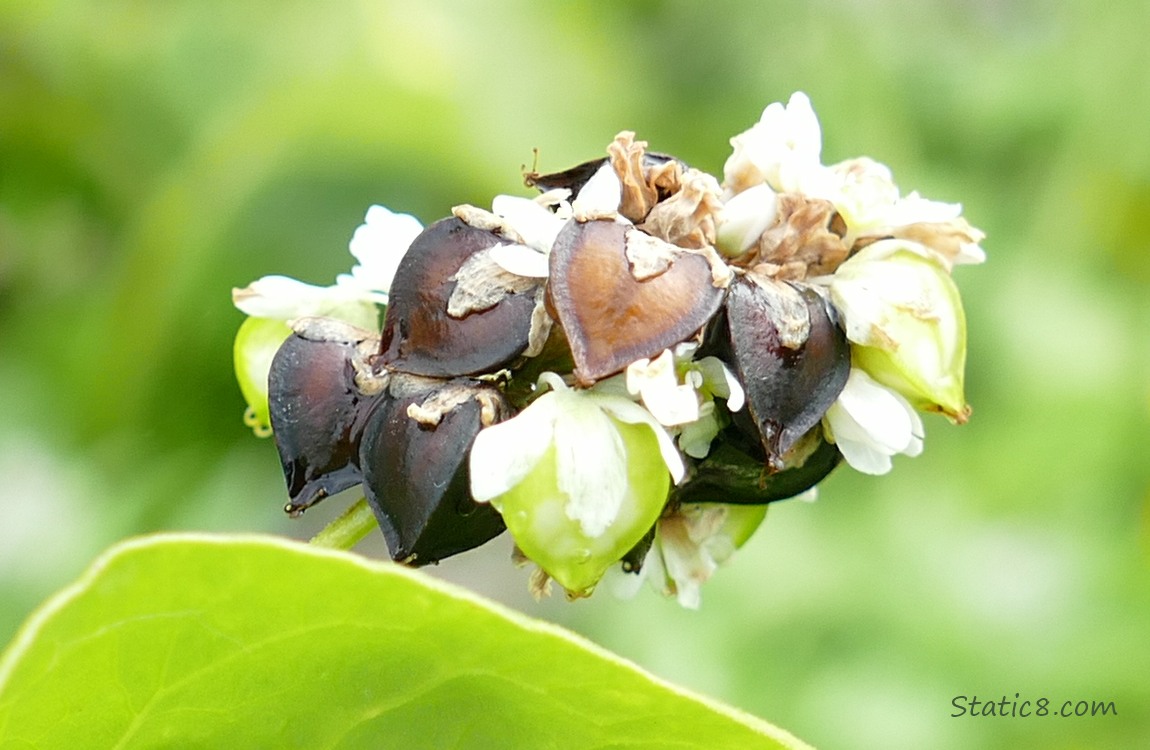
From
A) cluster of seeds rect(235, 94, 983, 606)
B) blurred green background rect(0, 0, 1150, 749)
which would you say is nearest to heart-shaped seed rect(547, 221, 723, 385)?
cluster of seeds rect(235, 94, 983, 606)

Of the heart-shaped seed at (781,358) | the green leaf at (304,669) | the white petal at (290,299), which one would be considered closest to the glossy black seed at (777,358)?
the heart-shaped seed at (781,358)

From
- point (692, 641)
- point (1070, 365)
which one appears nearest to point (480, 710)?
point (692, 641)

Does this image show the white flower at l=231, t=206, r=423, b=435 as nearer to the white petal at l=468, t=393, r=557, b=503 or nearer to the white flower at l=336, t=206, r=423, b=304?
the white flower at l=336, t=206, r=423, b=304

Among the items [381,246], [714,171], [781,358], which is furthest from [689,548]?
[714,171]

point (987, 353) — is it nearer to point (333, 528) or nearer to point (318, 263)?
point (318, 263)

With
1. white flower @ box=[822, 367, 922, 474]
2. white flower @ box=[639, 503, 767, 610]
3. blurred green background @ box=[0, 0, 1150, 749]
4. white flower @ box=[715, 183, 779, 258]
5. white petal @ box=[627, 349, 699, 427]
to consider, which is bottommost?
blurred green background @ box=[0, 0, 1150, 749]

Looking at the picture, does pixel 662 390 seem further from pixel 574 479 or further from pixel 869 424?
pixel 869 424
